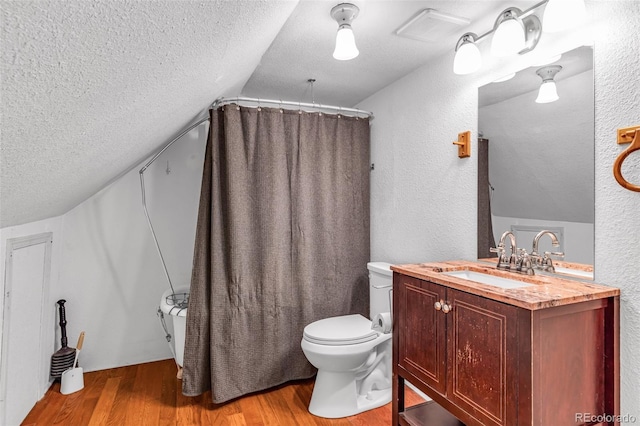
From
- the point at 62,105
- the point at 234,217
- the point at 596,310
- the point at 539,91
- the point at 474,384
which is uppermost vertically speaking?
the point at 539,91

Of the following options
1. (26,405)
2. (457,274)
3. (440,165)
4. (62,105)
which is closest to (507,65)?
(440,165)

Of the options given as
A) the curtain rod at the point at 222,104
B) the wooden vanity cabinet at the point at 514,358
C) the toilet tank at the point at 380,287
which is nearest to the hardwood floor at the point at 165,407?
the toilet tank at the point at 380,287

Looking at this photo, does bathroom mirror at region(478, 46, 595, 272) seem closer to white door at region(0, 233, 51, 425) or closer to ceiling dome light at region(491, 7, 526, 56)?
ceiling dome light at region(491, 7, 526, 56)

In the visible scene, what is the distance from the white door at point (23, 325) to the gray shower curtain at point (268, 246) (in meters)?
0.82

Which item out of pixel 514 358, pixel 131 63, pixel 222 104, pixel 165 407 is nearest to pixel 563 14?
pixel 514 358

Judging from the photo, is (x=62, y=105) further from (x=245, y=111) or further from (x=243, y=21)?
(x=245, y=111)

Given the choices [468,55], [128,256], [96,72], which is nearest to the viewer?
[96,72]

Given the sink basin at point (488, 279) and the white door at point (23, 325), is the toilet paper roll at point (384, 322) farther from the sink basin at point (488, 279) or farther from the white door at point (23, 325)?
the white door at point (23, 325)

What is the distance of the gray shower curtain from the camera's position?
Answer: 2.22 m

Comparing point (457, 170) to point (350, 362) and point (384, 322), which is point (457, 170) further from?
point (350, 362)

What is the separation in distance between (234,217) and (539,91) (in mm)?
1749

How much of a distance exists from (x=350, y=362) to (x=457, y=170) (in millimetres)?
1243

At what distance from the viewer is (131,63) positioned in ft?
2.65

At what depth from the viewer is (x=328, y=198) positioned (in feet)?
8.33
